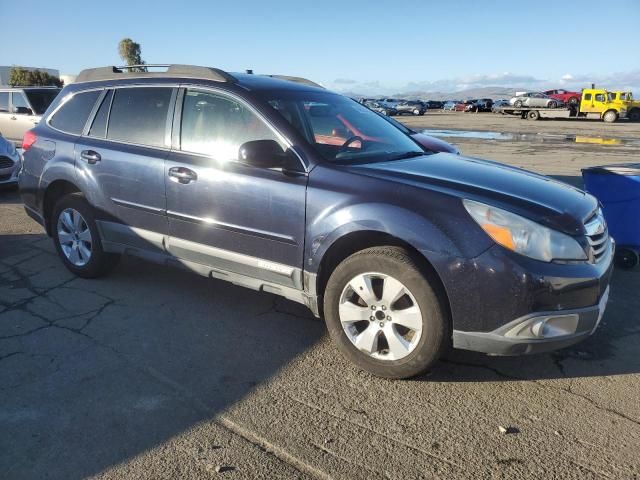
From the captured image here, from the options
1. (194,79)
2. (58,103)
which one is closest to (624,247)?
(194,79)

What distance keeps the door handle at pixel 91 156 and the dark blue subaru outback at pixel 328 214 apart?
0.02 m

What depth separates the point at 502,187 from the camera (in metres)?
3.19

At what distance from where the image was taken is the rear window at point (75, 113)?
4680 mm

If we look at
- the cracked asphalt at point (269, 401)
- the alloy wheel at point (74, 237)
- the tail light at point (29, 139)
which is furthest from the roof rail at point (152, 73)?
the cracked asphalt at point (269, 401)

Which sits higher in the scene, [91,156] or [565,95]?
[565,95]

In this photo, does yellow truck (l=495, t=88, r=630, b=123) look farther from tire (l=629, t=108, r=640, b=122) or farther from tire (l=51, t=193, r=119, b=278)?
tire (l=51, t=193, r=119, b=278)

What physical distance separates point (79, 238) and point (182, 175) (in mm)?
1536

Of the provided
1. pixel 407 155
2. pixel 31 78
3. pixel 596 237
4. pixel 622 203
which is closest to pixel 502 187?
pixel 596 237

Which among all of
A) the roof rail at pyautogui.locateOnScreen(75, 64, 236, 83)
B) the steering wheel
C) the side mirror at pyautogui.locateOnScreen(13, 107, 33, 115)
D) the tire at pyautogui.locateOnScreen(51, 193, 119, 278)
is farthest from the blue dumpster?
the side mirror at pyautogui.locateOnScreen(13, 107, 33, 115)

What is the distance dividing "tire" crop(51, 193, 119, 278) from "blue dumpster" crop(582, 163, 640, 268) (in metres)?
4.75

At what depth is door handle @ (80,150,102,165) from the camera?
4398 millimetres

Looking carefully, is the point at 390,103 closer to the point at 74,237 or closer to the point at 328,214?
the point at 74,237

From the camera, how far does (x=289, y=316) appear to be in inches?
160

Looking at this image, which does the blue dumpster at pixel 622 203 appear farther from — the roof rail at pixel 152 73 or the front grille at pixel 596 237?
the roof rail at pixel 152 73
